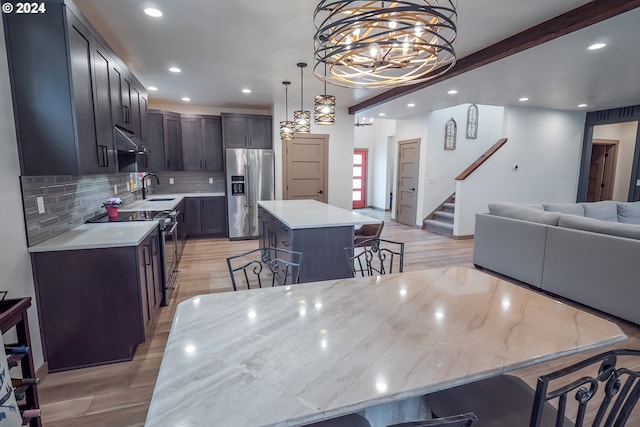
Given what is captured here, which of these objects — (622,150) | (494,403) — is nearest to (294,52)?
(494,403)

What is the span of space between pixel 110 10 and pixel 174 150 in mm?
3544

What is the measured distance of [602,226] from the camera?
123 inches

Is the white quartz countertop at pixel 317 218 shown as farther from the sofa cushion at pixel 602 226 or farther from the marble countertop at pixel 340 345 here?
the sofa cushion at pixel 602 226

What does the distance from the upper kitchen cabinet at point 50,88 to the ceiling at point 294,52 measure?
29.0 inches

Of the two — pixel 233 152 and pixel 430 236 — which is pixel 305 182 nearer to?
pixel 233 152

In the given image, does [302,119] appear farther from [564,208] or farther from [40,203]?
[564,208]

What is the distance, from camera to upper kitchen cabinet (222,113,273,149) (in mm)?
6094

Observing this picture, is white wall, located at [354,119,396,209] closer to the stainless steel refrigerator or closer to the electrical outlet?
the stainless steel refrigerator

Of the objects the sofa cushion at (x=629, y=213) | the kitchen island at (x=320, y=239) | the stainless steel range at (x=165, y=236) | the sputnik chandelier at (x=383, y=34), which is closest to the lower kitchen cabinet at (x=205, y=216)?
the stainless steel range at (x=165, y=236)

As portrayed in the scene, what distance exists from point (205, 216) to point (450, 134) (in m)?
5.51

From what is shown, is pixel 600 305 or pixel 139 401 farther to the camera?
pixel 600 305

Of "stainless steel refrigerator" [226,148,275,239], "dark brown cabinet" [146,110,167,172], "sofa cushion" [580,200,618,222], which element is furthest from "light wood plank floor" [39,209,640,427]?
"dark brown cabinet" [146,110,167,172]

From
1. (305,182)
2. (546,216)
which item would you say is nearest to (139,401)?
(546,216)

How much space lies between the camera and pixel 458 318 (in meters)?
1.28
